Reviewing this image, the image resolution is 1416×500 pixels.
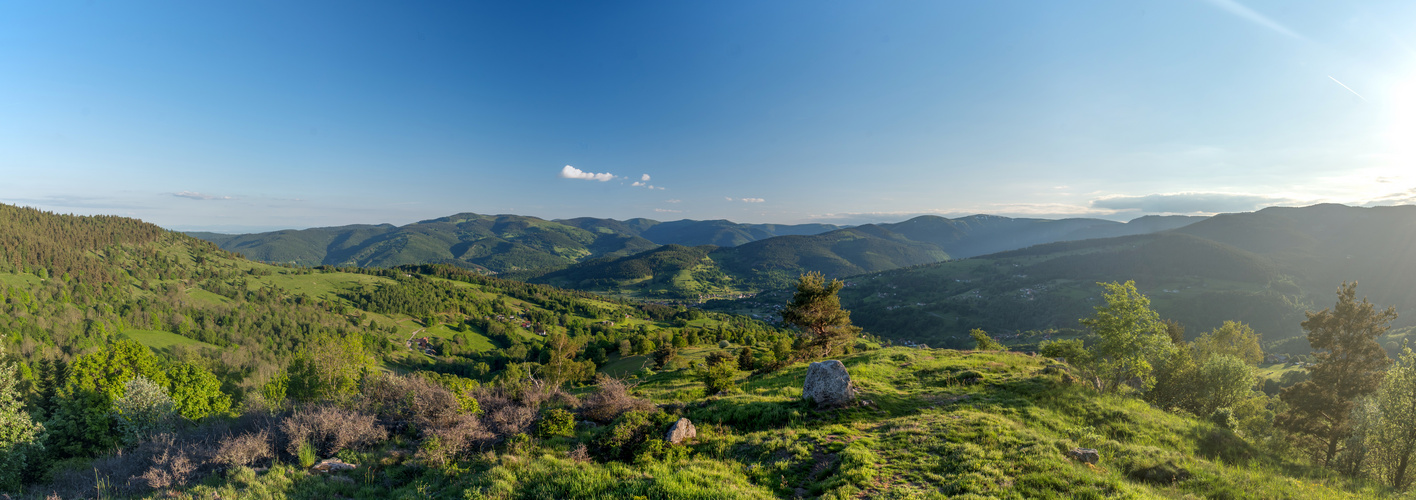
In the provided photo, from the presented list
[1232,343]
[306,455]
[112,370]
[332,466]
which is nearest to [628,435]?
[332,466]

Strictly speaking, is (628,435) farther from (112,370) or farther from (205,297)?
(205,297)

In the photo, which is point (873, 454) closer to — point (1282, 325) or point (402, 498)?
point (402, 498)

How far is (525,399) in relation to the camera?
17.5m

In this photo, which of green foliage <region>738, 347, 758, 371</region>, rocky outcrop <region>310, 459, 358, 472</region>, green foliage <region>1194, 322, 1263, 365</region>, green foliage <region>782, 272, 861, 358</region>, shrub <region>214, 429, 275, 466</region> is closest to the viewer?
shrub <region>214, 429, 275, 466</region>

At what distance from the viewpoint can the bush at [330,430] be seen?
14.1 m

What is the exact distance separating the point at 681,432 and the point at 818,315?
24218 mm

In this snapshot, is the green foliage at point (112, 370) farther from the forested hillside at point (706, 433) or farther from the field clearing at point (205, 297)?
the field clearing at point (205, 297)

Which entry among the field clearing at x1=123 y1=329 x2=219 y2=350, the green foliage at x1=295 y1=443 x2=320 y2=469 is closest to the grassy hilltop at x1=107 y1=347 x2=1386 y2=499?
the green foliage at x1=295 y1=443 x2=320 y2=469

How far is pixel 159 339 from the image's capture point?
111375 mm

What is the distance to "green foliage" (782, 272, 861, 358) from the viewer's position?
36469 mm

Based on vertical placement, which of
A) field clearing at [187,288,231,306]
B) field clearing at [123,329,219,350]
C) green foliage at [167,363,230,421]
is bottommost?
field clearing at [123,329,219,350]

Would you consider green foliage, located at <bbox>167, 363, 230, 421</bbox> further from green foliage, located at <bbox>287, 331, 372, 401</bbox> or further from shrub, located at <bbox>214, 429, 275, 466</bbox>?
shrub, located at <bbox>214, 429, 275, 466</bbox>

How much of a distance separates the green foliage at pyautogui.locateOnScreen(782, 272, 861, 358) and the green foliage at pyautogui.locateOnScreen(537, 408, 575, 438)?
24321mm

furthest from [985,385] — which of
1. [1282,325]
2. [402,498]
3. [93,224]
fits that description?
[93,224]
